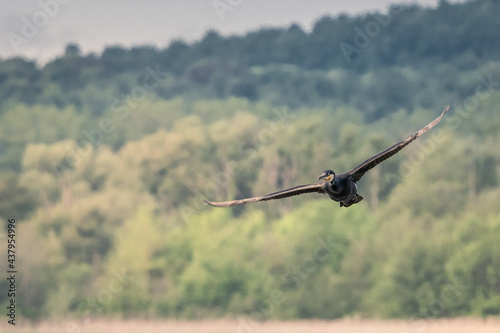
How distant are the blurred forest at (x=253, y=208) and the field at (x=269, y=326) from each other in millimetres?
2664

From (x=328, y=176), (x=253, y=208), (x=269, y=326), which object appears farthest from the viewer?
(x=253, y=208)

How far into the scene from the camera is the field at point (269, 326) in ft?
177

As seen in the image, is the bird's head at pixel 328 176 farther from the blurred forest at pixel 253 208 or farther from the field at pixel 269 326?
the blurred forest at pixel 253 208

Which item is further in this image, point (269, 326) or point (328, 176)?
point (269, 326)

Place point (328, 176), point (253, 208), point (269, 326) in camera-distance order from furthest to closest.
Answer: point (253, 208) → point (269, 326) → point (328, 176)

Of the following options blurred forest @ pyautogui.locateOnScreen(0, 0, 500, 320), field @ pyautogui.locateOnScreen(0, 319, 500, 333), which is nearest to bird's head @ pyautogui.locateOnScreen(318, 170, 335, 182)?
field @ pyautogui.locateOnScreen(0, 319, 500, 333)

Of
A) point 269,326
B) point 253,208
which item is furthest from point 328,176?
point 253,208

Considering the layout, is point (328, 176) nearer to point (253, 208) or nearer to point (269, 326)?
point (269, 326)

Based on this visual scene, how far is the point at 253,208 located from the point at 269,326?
29.8 m

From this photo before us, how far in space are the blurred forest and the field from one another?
8.74ft

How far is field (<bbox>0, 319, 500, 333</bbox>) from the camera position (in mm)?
54000

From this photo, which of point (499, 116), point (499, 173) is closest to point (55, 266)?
point (499, 173)

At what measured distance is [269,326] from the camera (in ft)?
201

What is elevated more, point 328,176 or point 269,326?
point 269,326
